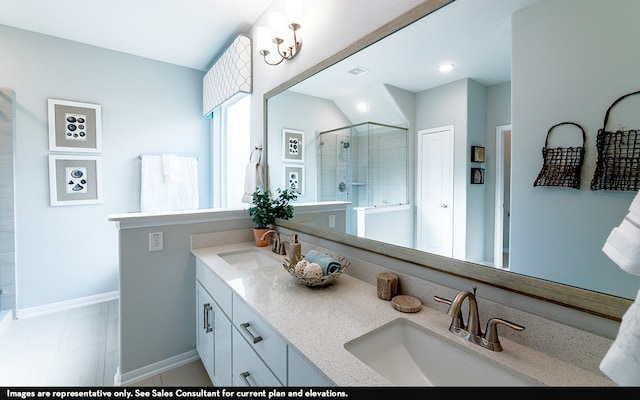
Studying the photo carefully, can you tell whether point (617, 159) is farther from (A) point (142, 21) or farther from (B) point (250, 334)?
(A) point (142, 21)

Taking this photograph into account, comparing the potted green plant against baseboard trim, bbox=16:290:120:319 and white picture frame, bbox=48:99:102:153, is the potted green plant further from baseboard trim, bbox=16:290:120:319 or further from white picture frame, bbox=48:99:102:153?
white picture frame, bbox=48:99:102:153

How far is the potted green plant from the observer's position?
2078 millimetres

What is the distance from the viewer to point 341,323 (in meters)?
0.96

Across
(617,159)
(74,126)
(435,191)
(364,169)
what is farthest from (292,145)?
(74,126)

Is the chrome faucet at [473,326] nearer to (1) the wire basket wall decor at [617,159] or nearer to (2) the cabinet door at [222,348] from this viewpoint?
(1) the wire basket wall decor at [617,159]

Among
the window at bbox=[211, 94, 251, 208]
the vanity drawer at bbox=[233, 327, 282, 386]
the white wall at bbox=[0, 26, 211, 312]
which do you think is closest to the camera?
the vanity drawer at bbox=[233, 327, 282, 386]

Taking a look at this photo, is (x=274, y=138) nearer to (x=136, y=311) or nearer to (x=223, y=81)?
(x=223, y=81)

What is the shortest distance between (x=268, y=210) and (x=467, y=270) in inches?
57.2

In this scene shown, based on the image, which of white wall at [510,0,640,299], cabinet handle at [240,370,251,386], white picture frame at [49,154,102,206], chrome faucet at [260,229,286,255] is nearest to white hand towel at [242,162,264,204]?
chrome faucet at [260,229,286,255]

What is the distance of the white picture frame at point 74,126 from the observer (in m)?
2.73

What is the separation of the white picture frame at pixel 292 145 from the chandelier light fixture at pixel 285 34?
0.51m

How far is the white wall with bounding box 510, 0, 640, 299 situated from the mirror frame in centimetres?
3

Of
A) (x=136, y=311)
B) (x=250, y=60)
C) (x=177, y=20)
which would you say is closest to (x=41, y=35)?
(x=177, y=20)

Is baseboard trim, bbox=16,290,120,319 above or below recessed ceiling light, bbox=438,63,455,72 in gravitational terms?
below
